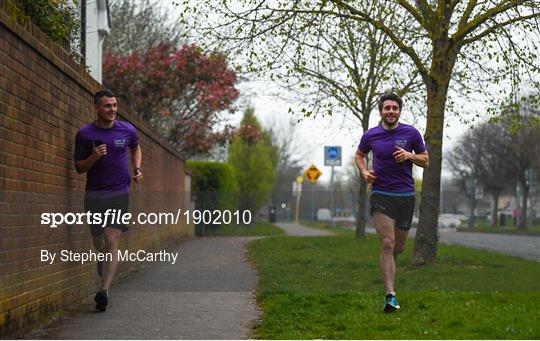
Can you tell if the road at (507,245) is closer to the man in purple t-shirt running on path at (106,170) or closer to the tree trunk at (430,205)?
the tree trunk at (430,205)

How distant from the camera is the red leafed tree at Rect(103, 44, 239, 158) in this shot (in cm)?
2639

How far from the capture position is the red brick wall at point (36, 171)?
18.6 ft

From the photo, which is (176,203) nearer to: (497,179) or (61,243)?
(61,243)

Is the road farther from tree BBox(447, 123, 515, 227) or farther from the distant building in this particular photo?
tree BBox(447, 123, 515, 227)

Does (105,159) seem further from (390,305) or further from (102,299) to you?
(390,305)

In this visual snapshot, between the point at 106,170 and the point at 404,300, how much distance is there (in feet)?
10.4

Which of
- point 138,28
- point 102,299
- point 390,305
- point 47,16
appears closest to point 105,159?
point 102,299

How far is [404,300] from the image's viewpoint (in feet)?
26.3

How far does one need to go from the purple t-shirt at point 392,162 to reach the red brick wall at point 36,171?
9.40 ft

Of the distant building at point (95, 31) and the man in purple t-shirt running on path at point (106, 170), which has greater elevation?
the distant building at point (95, 31)

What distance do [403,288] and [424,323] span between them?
3.16 m

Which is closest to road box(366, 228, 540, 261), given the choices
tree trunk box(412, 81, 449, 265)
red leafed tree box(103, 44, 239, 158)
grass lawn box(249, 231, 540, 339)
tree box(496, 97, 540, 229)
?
tree trunk box(412, 81, 449, 265)

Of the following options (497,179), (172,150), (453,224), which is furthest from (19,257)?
(497,179)

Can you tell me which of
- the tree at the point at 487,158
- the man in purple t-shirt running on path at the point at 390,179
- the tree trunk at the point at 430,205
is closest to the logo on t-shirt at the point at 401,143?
the man in purple t-shirt running on path at the point at 390,179
